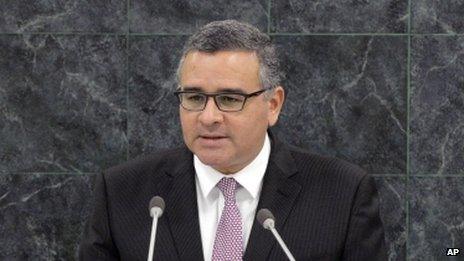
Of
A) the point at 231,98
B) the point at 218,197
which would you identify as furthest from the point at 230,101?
the point at 218,197

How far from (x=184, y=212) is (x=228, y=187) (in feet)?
0.40

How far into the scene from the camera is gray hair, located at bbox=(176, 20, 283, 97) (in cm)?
231

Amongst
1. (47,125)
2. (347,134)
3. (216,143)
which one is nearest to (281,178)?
(216,143)

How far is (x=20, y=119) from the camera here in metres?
3.68

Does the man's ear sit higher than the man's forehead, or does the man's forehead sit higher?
the man's forehead

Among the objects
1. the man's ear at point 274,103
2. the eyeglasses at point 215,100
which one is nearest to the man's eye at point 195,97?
the eyeglasses at point 215,100

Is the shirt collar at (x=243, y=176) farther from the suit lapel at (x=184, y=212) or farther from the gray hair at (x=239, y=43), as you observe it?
the gray hair at (x=239, y=43)

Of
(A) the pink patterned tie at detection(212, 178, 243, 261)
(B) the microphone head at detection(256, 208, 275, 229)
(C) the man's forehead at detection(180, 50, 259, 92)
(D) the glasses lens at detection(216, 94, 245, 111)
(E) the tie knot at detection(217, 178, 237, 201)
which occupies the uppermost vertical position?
(C) the man's forehead at detection(180, 50, 259, 92)

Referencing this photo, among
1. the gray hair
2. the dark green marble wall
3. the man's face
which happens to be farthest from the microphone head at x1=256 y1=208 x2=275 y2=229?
the dark green marble wall

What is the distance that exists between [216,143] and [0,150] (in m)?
1.63

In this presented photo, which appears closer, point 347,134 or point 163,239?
point 163,239

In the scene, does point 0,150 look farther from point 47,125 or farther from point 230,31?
point 230,31

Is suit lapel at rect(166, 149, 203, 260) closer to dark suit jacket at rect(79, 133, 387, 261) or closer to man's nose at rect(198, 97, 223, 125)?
dark suit jacket at rect(79, 133, 387, 261)

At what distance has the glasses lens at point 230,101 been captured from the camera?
7.45 ft
